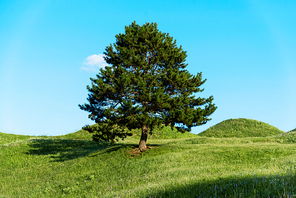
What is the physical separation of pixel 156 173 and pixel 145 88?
6.64 metres

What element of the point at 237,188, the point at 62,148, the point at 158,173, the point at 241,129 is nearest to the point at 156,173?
the point at 158,173

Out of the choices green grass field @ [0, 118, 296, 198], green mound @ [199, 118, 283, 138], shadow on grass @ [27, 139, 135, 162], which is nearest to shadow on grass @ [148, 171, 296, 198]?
green grass field @ [0, 118, 296, 198]

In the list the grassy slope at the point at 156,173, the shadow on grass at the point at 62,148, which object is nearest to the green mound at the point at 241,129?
the grassy slope at the point at 156,173

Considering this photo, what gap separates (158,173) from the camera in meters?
10.7

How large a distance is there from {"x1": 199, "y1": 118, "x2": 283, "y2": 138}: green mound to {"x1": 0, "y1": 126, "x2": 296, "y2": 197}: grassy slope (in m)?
13.9

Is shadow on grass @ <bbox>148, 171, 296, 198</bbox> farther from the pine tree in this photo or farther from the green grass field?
the pine tree

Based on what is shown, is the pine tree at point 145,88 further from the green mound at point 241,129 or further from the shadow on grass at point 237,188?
the green mound at point 241,129

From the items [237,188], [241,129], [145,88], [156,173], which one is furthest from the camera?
[241,129]

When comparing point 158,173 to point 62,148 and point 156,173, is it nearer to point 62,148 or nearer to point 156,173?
point 156,173

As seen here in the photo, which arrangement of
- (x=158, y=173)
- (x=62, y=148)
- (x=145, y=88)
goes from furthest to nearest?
(x=62, y=148), (x=145, y=88), (x=158, y=173)

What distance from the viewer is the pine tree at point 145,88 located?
15.9 metres

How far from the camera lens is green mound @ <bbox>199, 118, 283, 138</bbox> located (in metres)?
39.7

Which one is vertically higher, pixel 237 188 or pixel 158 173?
pixel 237 188

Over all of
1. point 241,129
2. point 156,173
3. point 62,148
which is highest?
point 241,129
